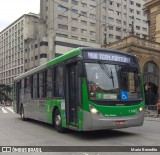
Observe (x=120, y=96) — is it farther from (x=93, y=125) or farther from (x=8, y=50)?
(x=8, y=50)

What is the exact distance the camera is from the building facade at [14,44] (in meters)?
94.1

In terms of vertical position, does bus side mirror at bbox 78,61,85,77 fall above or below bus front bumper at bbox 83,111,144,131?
above

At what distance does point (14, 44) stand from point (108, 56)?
96.5m

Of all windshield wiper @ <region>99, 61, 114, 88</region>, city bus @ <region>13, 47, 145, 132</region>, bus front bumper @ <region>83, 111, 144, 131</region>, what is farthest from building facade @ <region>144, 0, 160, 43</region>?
bus front bumper @ <region>83, 111, 144, 131</region>

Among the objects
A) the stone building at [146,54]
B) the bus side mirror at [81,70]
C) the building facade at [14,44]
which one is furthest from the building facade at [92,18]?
the bus side mirror at [81,70]

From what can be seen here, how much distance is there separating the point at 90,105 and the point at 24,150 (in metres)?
2.52

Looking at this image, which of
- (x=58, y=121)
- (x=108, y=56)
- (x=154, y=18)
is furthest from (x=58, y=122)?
(x=154, y=18)

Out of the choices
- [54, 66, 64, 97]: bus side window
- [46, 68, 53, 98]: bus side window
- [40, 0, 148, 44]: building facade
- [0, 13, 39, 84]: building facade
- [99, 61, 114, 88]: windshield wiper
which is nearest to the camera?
[99, 61, 114, 88]: windshield wiper

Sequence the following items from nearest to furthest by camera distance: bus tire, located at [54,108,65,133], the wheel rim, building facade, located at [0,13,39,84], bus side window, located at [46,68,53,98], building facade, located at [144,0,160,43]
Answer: bus tire, located at [54,108,65,133] < the wheel rim < bus side window, located at [46,68,53,98] < building facade, located at [144,0,160,43] < building facade, located at [0,13,39,84]

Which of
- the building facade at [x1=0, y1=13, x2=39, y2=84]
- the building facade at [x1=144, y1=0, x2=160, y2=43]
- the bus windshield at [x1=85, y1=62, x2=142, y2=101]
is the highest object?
the building facade at [x1=0, y1=13, x2=39, y2=84]

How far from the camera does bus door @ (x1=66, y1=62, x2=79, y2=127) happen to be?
10.9 metres

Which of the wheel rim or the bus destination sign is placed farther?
the wheel rim

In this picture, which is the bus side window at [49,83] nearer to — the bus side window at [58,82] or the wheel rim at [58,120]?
the bus side window at [58,82]

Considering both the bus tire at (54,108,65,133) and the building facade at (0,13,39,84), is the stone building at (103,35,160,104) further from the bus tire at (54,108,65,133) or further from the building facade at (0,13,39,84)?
the building facade at (0,13,39,84)
